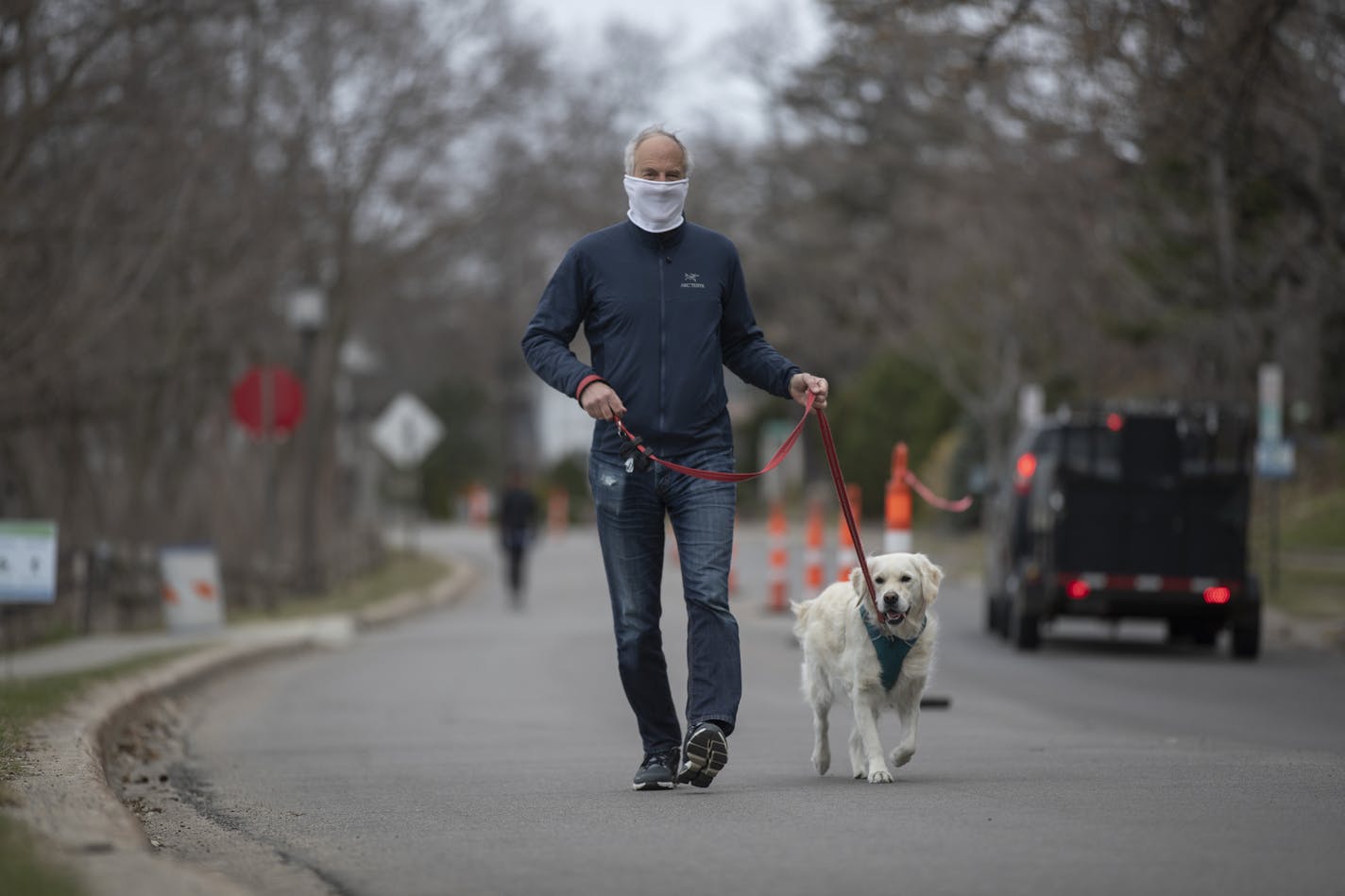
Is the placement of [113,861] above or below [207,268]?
below

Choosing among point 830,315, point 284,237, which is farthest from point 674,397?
point 830,315

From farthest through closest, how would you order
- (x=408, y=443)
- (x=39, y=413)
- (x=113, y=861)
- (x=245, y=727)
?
(x=408, y=443) < (x=39, y=413) < (x=245, y=727) < (x=113, y=861)

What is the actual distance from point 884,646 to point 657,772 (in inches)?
38.0

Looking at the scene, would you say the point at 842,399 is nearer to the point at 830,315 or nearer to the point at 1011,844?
the point at 830,315

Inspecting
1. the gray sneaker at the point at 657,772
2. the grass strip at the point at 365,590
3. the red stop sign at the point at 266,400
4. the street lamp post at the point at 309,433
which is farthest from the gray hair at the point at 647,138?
the street lamp post at the point at 309,433

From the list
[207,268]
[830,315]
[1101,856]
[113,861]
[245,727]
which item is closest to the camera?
[113,861]

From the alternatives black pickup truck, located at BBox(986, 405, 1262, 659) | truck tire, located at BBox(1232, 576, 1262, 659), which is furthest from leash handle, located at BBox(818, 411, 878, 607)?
truck tire, located at BBox(1232, 576, 1262, 659)

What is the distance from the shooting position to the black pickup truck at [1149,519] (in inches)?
730

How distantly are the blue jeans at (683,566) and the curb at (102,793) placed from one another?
189 centimetres

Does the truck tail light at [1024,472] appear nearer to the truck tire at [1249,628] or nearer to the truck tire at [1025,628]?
the truck tire at [1025,628]

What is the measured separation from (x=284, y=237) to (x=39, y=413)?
360 inches

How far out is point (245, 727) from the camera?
42.8ft

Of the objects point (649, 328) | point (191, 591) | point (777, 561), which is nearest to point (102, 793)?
point (649, 328)

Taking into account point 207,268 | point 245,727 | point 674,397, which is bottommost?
point 245,727
